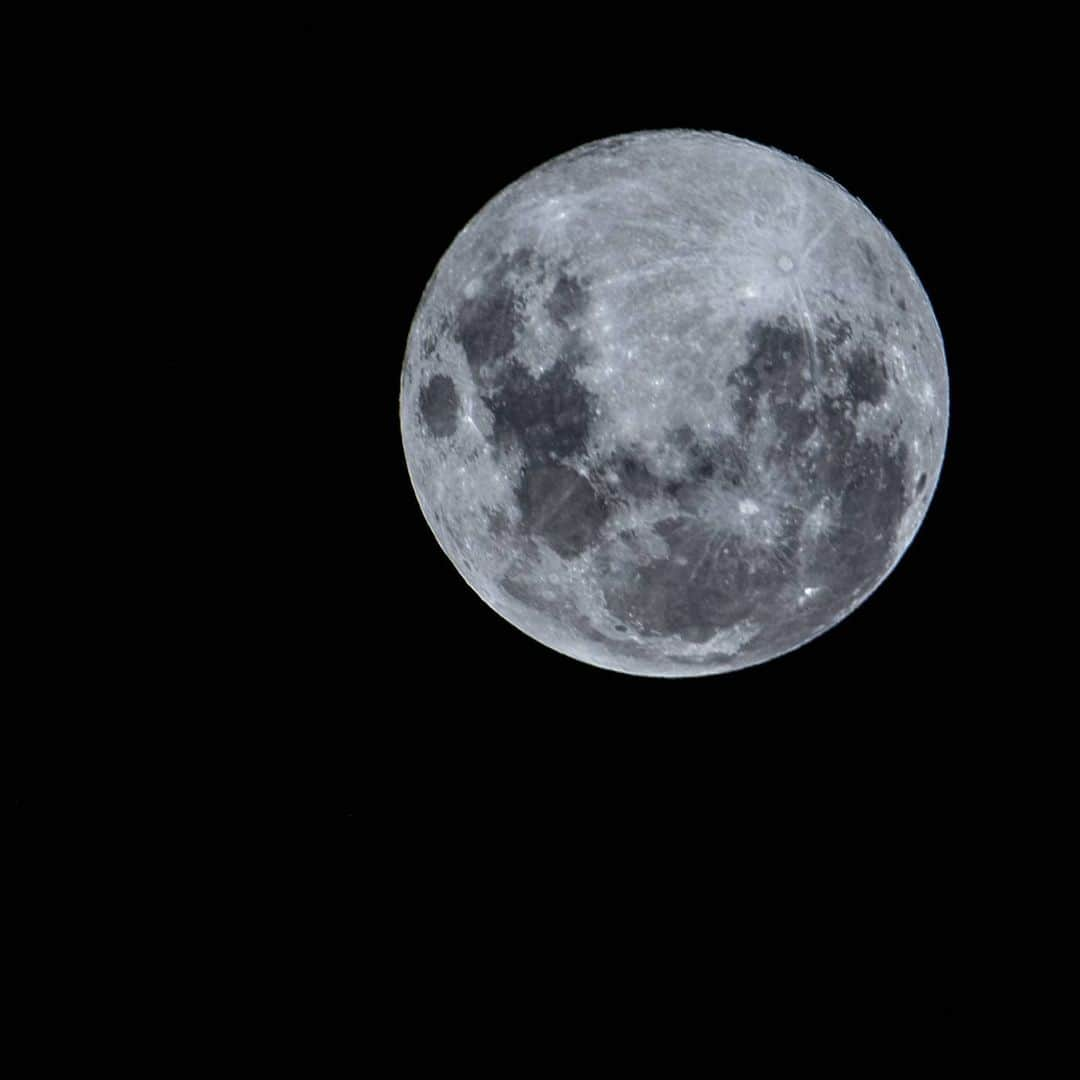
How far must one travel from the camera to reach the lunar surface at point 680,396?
14.7ft

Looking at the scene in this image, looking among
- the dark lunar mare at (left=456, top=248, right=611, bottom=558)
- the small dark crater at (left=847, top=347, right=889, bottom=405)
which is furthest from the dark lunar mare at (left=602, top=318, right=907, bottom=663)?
the dark lunar mare at (left=456, top=248, right=611, bottom=558)

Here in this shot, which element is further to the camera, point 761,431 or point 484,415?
point 484,415

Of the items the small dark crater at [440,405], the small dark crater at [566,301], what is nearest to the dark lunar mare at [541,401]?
the small dark crater at [566,301]

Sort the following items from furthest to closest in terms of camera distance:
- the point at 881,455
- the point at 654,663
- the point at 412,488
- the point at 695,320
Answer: the point at 412,488 < the point at 654,663 < the point at 881,455 < the point at 695,320

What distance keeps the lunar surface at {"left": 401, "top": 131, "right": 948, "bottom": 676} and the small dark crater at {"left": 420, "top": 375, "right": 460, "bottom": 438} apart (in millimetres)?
12

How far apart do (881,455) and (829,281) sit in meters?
0.65

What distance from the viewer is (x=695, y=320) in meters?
4.45

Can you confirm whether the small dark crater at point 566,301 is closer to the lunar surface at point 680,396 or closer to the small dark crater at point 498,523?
the lunar surface at point 680,396

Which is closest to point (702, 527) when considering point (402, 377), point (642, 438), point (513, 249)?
point (642, 438)

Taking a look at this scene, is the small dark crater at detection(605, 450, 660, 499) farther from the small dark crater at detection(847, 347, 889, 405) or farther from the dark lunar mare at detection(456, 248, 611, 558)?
the small dark crater at detection(847, 347, 889, 405)

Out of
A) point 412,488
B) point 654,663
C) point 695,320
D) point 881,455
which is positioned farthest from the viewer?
point 412,488

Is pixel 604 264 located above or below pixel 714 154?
below

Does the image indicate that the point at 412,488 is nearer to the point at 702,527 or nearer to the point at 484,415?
the point at 484,415

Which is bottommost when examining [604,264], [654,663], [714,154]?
[654,663]
